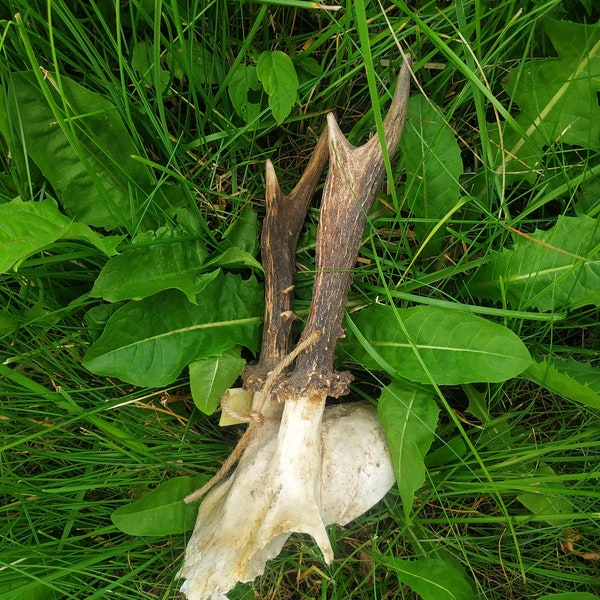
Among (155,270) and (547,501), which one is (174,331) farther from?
(547,501)

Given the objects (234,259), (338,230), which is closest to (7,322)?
(234,259)

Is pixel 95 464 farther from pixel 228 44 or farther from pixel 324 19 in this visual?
pixel 324 19

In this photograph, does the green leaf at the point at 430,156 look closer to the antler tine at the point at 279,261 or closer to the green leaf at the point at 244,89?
Result: the antler tine at the point at 279,261

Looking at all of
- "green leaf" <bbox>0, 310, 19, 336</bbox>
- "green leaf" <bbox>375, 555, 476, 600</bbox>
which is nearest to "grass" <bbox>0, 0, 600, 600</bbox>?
"green leaf" <bbox>0, 310, 19, 336</bbox>

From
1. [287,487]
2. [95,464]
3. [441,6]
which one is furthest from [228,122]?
[95,464]

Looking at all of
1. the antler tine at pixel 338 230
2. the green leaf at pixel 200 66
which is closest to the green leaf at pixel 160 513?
the antler tine at pixel 338 230
